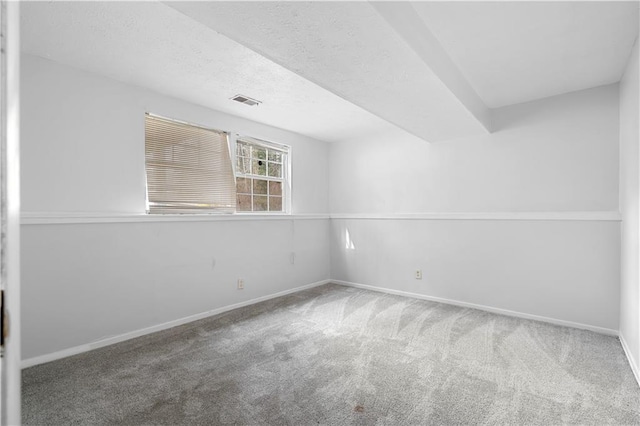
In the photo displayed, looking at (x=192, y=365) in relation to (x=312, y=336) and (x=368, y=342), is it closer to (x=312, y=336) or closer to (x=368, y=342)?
(x=312, y=336)

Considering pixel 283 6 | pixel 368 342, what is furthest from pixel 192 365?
pixel 283 6

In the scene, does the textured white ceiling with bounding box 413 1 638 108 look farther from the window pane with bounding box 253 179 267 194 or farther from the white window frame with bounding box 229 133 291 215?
the window pane with bounding box 253 179 267 194

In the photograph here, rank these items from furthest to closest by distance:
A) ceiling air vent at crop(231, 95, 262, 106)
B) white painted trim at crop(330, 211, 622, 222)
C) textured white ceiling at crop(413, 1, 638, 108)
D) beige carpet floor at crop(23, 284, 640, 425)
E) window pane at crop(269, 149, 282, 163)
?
window pane at crop(269, 149, 282, 163) < ceiling air vent at crop(231, 95, 262, 106) < white painted trim at crop(330, 211, 622, 222) < textured white ceiling at crop(413, 1, 638, 108) < beige carpet floor at crop(23, 284, 640, 425)

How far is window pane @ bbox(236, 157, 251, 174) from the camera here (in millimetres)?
4081

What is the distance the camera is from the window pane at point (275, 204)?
4.55m

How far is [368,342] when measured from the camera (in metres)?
2.85

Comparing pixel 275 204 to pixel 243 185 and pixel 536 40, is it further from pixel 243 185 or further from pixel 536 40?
pixel 536 40

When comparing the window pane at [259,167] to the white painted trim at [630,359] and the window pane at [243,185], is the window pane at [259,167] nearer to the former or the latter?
the window pane at [243,185]

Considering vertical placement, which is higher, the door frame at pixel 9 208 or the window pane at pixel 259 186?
the window pane at pixel 259 186

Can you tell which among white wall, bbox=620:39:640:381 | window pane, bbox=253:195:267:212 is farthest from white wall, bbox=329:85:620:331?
window pane, bbox=253:195:267:212

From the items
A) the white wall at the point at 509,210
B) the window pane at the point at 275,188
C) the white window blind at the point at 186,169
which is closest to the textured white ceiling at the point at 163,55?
the white window blind at the point at 186,169

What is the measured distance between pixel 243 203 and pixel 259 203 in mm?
285

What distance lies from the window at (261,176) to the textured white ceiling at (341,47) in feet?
6.43

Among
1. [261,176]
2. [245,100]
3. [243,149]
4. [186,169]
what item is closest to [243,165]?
[243,149]
